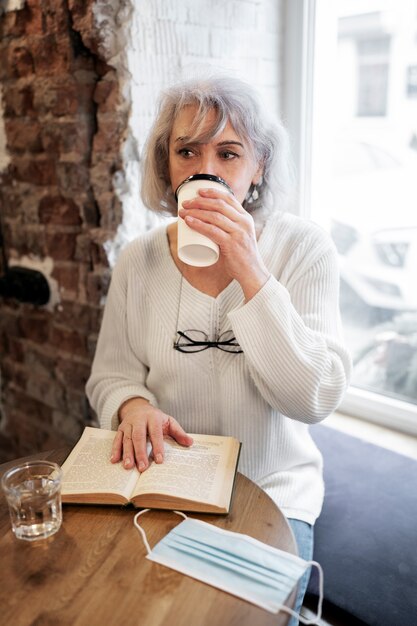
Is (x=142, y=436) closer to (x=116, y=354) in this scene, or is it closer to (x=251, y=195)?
(x=116, y=354)

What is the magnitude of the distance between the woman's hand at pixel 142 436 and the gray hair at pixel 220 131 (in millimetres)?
Result: 567

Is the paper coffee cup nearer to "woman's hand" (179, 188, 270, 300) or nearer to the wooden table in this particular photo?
"woman's hand" (179, 188, 270, 300)

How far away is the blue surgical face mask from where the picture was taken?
2.26 ft

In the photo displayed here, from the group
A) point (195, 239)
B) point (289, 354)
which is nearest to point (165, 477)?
point (289, 354)

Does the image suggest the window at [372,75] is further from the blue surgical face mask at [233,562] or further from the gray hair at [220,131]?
the blue surgical face mask at [233,562]

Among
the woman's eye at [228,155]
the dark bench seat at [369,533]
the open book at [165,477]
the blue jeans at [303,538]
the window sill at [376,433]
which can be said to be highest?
the woman's eye at [228,155]

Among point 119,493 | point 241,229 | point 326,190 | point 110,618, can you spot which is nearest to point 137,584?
point 110,618

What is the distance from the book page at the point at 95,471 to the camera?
2.83 feet

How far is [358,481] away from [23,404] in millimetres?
1273

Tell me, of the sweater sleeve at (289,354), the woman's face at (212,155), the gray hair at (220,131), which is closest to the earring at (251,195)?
the gray hair at (220,131)

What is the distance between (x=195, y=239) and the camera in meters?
0.96

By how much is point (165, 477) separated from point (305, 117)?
4.58ft

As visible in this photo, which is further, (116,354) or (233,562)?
(116,354)

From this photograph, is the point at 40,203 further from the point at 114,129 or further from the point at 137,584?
the point at 137,584
